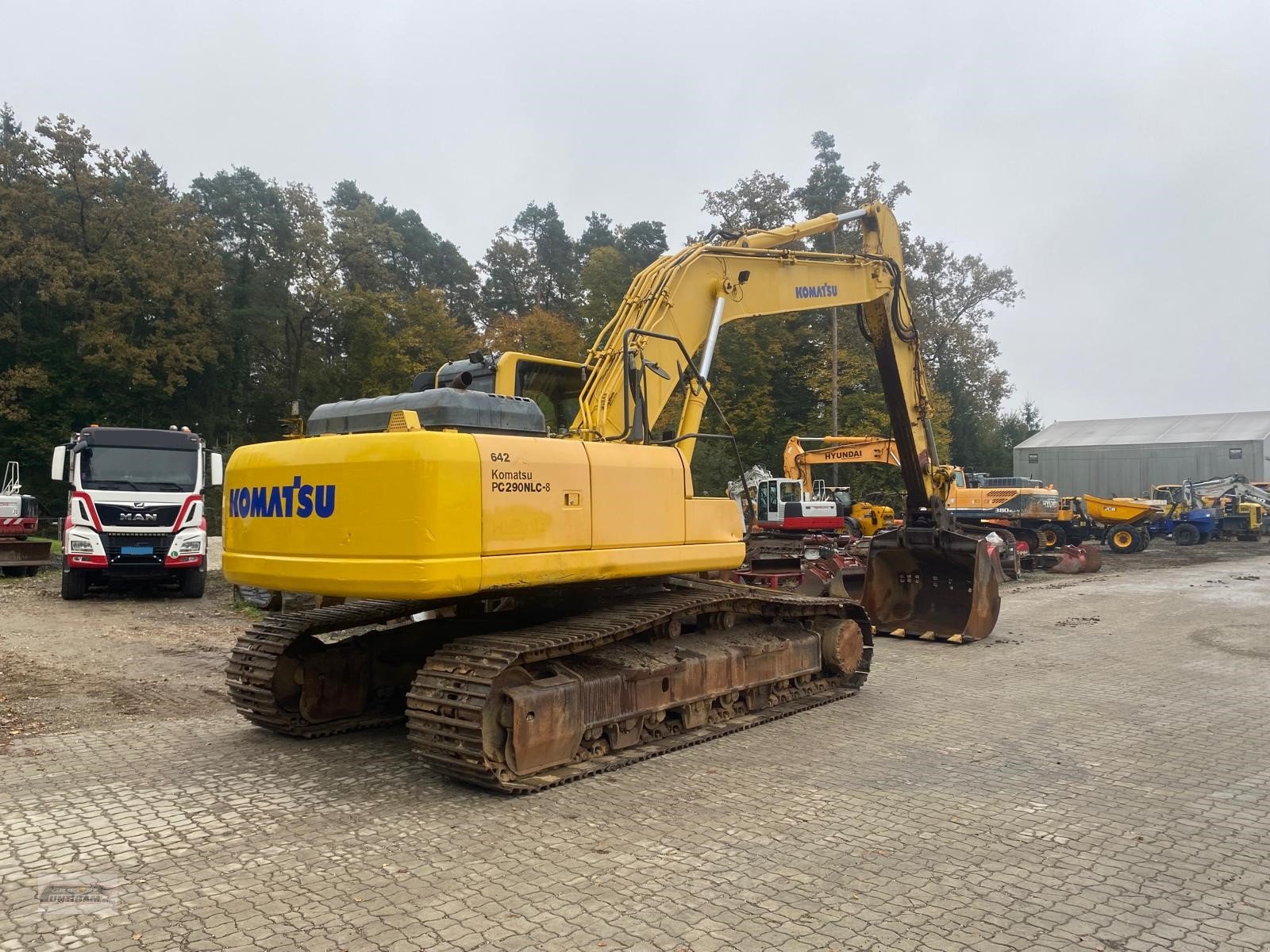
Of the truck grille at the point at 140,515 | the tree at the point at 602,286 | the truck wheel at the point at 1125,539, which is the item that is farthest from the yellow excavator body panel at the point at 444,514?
the tree at the point at 602,286

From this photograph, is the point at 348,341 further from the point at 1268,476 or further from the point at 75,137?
the point at 1268,476

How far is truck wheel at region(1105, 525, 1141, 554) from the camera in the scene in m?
28.1

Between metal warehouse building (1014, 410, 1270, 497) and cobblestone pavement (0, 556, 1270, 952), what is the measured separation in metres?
43.6

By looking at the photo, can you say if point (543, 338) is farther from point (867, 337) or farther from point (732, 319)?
point (732, 319)

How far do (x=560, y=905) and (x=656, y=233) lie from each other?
165 feet

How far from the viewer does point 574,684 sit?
5.77 m

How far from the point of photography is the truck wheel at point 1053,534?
88.2 feet

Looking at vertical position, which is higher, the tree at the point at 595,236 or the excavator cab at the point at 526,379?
the tree at the point at 595,236

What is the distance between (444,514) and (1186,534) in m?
32.4

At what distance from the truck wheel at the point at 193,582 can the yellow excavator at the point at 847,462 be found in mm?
16129

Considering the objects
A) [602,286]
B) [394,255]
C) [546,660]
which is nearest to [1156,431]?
[602,286]

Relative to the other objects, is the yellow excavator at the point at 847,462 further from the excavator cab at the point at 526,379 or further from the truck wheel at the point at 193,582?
the excavator cab at the point at 526,379

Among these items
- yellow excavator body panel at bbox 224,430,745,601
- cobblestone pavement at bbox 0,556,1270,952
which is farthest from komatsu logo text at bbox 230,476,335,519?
cobblestone pavement at bbox 0,556,1270,952

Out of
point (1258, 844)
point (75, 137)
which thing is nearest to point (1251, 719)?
point (1258, 844)
